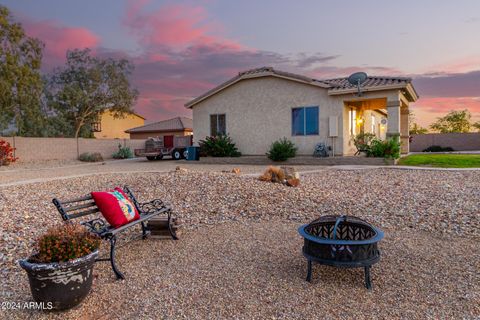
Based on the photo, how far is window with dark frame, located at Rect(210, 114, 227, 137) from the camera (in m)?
20.7

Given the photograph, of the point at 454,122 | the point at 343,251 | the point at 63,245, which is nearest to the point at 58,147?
the point at 63,245

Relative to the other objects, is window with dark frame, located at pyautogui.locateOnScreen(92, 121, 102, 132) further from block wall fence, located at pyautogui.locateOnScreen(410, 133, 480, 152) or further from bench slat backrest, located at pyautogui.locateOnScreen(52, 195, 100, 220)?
bench slat backrest, located at pyautogui.locateOnScreen(52, 195, 100, 220)

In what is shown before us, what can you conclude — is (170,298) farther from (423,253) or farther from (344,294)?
(423,253)

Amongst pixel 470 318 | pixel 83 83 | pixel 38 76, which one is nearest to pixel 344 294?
pixel 470 318

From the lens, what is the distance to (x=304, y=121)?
59.6 feet

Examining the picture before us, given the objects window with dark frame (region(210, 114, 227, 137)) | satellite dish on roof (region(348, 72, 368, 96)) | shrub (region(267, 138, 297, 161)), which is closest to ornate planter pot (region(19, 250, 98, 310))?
shrub (region(267, 138, 297, 161))

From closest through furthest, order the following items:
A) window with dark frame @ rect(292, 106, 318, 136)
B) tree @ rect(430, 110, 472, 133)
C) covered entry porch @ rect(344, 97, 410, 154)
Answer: covered entry porch @ rect(344, 97, 410, 154) < window with dark frame @ rect(292, 106, 318, 136) < tree @ rect(430, 110, 472, 133)

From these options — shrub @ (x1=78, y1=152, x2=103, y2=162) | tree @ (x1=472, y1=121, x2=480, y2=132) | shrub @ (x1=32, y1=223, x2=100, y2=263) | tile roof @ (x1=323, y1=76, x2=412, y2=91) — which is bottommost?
shrub @ (x1=32, y1=223, x2=100, y2=263)

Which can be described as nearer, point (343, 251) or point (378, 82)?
point (343, 251)

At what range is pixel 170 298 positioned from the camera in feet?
11.0

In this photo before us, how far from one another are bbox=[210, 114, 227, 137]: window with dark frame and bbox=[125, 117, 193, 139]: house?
→ 15061mm

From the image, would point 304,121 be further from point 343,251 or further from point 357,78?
point 343,251

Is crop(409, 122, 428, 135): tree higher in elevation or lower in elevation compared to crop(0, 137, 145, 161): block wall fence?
higher

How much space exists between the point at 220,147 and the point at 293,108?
15.4ft
